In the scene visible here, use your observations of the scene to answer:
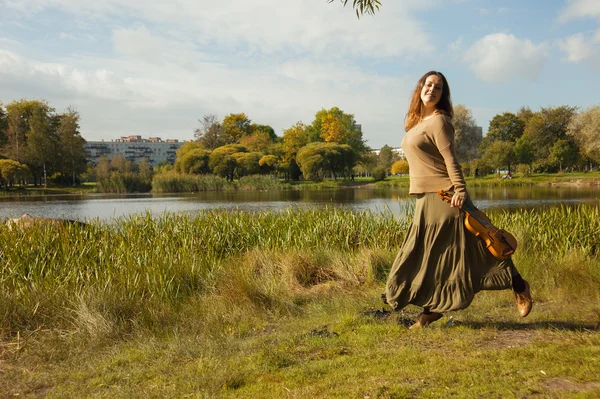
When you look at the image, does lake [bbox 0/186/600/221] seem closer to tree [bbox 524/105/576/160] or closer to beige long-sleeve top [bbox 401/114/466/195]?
beige long-sleeve top [bbox 401/114/466/195]

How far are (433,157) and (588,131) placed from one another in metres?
48.6

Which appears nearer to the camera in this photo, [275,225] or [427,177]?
[427,177]

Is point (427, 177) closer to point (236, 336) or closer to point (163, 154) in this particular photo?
point (236, 336)

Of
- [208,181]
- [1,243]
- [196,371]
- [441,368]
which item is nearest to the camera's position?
[441,368]

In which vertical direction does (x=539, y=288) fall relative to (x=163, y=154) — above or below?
below

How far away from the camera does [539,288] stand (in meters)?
4.89

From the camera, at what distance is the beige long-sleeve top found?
10.6 ft

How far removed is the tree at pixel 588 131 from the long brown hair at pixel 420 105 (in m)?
46.8

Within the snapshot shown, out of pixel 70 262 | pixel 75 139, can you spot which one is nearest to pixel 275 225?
pixel 70 262

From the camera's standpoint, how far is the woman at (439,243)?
325cm

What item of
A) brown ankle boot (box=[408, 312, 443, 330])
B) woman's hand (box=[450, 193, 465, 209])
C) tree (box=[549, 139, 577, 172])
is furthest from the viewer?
tree (box=[549, 139, 577, 172])

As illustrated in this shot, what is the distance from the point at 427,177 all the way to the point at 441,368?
132 cm

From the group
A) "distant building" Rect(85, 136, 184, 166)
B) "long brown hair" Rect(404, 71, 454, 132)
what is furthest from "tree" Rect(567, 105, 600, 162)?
"distant building" Rect(85, 136, 184, 166)

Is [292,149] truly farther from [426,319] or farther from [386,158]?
[426,319]
